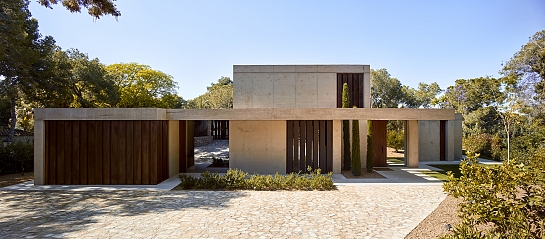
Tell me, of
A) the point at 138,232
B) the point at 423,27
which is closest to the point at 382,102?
the point at 423,27

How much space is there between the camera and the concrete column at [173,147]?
1290cm

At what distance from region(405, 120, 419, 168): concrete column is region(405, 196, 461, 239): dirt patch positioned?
7937mm

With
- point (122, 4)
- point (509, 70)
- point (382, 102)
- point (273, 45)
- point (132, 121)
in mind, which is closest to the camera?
point (132, 121)

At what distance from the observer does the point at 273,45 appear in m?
16.7

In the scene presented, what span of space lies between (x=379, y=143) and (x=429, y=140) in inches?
197

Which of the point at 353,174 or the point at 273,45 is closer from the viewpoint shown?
the point at 353,174

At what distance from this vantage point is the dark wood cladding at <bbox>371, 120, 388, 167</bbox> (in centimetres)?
1608

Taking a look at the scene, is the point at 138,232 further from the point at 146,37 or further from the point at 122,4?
the point at 146,37

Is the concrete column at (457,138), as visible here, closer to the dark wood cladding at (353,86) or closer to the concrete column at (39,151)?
the dark wood cladding at (353,86)

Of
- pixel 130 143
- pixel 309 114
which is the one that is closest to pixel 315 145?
pixel 309 114

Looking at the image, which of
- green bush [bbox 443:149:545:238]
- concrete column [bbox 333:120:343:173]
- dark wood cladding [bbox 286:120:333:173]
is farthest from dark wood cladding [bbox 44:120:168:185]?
green bush [bbox 443:149:545:238]

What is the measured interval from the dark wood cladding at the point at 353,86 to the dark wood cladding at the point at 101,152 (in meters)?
9.15

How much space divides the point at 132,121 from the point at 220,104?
26504 millimetres

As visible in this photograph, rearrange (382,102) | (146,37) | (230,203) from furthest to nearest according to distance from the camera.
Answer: (382,102) → (146,37) → (230,203)
